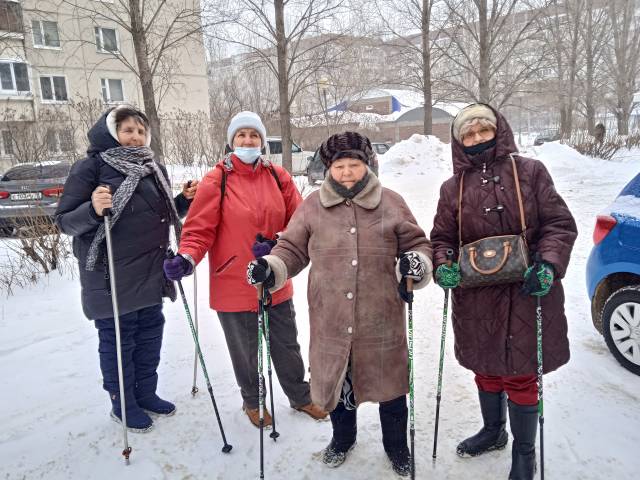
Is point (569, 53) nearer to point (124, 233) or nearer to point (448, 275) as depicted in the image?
point (448, 275)

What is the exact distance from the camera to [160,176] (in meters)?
2.95

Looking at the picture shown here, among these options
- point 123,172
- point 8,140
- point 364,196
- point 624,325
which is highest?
point 8,140

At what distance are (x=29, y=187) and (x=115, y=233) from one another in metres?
6.00

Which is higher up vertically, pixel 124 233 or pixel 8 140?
pixel 8 140

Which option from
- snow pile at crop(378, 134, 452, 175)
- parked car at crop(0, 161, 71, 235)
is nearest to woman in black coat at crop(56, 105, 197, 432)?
parked car at crop(0, 161, 71, 235)

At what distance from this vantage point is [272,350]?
2.98m

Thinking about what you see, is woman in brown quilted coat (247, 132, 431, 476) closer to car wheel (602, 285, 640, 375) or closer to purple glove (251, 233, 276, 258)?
purple glove (251, 233, 276, 258)

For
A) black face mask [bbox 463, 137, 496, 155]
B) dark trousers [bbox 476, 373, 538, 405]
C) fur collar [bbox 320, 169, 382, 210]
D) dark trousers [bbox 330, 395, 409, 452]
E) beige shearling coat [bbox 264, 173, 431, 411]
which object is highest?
black face mask [bbox 463, 137, 496, 155]

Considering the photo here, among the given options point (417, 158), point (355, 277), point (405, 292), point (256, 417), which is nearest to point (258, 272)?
point (355, 277)

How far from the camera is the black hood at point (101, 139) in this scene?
9.05ft

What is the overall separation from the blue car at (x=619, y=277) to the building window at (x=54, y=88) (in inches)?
1123

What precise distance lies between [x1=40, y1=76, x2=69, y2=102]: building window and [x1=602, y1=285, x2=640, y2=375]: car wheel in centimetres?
2875

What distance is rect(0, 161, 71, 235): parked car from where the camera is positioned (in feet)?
24.2

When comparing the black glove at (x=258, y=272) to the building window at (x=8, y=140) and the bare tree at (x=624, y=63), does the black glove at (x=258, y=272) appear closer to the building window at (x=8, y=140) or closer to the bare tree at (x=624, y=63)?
the building window at (x=8, y=140)
